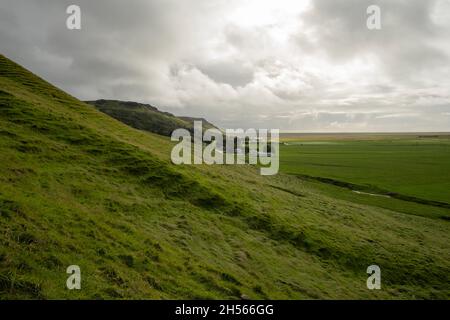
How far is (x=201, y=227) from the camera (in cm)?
2323

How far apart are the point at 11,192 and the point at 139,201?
8875 millimetres

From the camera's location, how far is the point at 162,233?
2036 cm

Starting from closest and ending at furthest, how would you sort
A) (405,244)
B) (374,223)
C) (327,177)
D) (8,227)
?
(8,227)
(405,244)
(374,223)
(327,177)

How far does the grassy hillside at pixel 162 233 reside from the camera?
44.9 ft

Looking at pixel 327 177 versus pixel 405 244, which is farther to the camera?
pixel 327 177

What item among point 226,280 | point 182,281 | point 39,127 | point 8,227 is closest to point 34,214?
point 8,227

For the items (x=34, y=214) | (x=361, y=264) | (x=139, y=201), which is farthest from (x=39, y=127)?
(x=361, y=264)

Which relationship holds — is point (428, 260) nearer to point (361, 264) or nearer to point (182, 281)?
point (361, 264)

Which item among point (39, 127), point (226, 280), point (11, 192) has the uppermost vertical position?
point (39, 127)

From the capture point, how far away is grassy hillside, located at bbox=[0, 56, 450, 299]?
13.7 meters

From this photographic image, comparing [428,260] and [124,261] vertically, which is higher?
[124,261]

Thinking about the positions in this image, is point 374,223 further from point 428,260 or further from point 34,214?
point 34,214

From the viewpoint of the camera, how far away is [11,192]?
1733cm
